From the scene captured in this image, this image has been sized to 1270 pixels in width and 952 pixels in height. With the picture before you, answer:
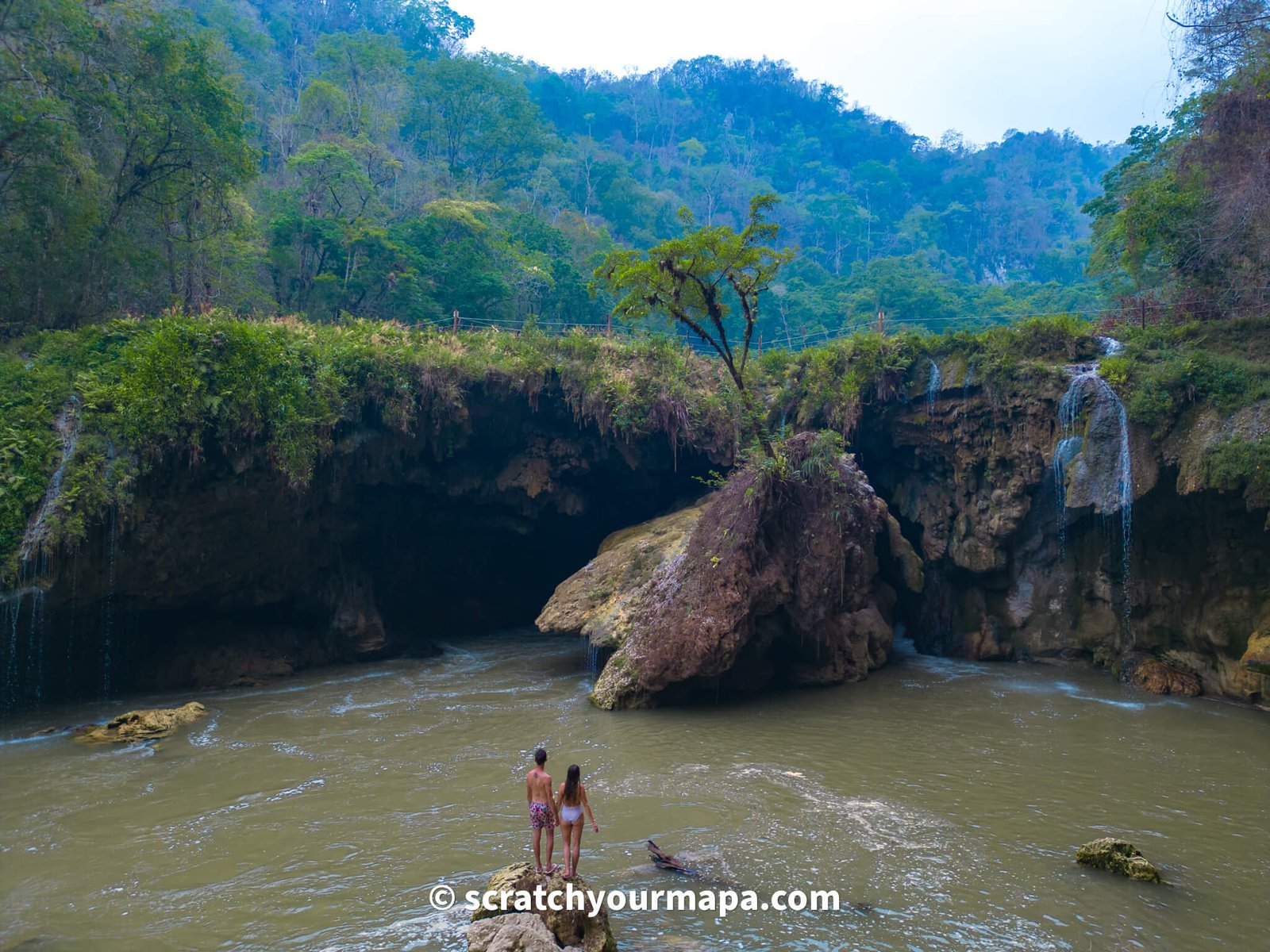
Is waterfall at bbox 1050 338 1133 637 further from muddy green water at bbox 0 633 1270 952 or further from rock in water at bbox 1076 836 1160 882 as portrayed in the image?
rock in water at bbox 1076 836 1160 882

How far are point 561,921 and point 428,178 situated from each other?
38435 mm

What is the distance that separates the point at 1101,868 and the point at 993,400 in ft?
36.8

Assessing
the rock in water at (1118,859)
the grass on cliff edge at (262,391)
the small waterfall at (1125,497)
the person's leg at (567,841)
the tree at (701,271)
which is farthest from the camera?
the tree at (701,271)

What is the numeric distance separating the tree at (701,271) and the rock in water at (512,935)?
10.1 meters

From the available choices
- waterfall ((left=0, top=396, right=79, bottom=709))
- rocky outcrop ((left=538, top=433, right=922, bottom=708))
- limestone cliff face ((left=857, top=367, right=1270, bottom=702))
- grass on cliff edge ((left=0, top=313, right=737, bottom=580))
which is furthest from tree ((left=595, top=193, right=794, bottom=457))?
waterfall ((left=0, top=396, right=79, bottom=709))

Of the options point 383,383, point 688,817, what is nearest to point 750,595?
point 688,817

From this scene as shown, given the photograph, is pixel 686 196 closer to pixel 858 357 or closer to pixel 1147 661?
pixel 858 357

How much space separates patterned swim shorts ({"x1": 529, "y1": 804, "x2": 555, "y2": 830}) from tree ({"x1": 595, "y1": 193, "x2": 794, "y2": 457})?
9029 mm

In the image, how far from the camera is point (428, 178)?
38719mm

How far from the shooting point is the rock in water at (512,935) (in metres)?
5.21

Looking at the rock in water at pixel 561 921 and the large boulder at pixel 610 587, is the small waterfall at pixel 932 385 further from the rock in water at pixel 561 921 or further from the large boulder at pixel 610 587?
the rock in water at pixel 561 921

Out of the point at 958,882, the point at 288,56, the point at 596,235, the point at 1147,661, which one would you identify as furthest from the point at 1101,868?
the point at 288,56

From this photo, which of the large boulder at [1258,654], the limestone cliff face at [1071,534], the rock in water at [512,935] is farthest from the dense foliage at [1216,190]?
the rock in water at [512,935]

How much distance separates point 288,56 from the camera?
169 ft
